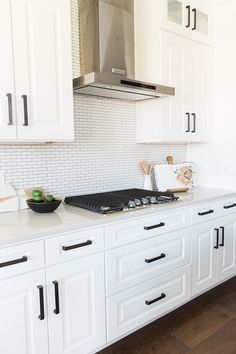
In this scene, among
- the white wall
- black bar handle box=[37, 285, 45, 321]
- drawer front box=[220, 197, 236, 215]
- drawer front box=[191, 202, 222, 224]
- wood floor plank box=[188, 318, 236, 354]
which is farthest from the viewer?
the white wall

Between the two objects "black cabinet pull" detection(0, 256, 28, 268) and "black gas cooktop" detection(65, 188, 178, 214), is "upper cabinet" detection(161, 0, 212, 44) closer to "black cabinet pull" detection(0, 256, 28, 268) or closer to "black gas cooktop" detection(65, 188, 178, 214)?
"black gas cooktop" detection(65, 188, 178, 214)

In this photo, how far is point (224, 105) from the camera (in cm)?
268

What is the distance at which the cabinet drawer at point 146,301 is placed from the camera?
171cm

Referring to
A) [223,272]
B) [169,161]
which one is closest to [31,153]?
[169,161]

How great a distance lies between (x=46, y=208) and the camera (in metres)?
1.74

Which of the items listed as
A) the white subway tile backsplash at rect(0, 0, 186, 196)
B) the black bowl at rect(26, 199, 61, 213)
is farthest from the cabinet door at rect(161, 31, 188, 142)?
the black bowl at rect(26, 199, 61, 213)

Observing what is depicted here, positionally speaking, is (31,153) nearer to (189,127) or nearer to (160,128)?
(160,128)

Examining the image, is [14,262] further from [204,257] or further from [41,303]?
[204,257]

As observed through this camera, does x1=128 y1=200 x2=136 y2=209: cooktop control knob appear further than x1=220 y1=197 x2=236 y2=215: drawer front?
No

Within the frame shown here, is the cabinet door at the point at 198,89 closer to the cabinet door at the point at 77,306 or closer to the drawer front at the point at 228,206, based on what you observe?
the drawer front at the point at 228,206

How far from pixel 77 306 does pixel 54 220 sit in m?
0.48

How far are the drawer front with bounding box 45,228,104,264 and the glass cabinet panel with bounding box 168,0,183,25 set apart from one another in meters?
1.81

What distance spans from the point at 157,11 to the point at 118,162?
4.01ft

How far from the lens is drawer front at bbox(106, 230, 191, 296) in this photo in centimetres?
168
